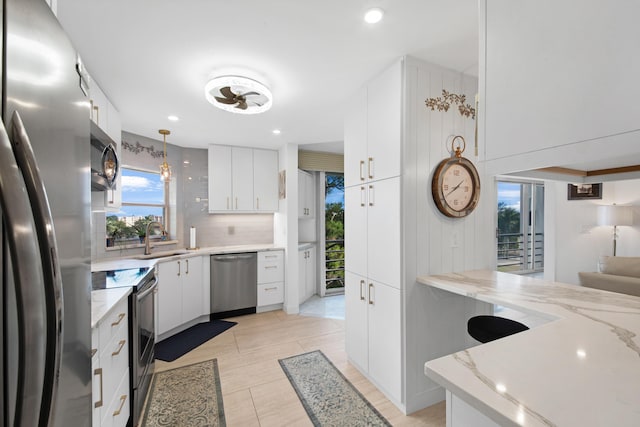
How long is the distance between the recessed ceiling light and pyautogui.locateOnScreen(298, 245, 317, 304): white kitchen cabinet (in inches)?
130

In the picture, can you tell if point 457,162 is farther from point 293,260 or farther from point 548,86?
point 293,260

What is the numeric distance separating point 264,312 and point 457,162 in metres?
3.29

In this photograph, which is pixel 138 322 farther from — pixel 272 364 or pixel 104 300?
pixel 272 364

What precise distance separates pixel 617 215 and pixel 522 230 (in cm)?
127

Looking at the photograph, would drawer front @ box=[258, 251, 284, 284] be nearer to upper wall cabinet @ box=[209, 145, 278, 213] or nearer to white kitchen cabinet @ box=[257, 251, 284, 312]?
white kitchen cabinet @ box=[257, 251, 284, 312]

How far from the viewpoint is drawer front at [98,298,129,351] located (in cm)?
133

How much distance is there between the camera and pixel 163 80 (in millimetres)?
2168

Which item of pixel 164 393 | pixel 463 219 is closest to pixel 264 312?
pixel 164 393

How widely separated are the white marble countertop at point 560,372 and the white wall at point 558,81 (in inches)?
21.0

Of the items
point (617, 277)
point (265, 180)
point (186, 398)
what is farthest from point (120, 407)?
point (617, 277)

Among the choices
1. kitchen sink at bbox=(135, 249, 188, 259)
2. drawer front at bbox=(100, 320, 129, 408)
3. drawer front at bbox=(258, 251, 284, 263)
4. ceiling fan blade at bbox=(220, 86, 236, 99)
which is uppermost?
ceiling fan blade at bbox=(220, 86, 236, 99)

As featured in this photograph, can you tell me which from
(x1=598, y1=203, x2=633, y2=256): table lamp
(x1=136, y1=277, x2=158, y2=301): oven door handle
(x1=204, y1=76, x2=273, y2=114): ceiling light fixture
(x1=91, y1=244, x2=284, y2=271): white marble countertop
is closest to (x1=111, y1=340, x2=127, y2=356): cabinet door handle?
(x1=136, y1=277, x2=158, y2=301): oven door handle

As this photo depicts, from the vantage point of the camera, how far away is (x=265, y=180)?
4301 millimetres

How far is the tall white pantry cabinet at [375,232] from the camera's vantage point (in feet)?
6.43
